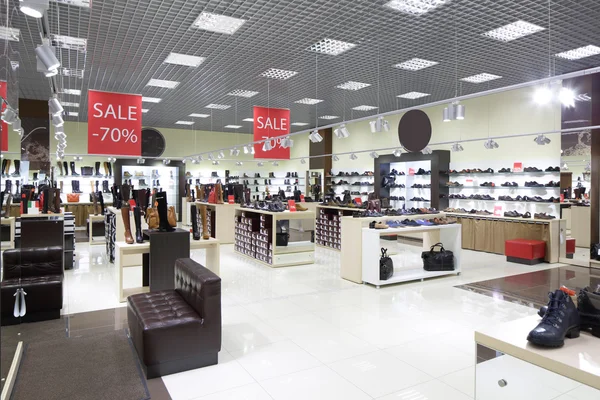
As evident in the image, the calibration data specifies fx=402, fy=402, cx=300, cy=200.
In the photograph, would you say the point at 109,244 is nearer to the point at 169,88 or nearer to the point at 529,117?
the point at 169,88

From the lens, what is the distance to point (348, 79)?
8.88m

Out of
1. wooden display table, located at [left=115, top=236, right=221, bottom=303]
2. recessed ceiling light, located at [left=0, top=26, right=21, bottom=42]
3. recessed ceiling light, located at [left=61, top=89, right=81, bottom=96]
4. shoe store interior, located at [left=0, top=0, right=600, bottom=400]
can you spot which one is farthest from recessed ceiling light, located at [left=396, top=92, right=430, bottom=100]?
recessed ceiling light, located at [left=0, top=26, right=21, bottom=42]

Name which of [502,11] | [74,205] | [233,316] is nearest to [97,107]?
[233,316]

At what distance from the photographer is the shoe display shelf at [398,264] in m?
6.19

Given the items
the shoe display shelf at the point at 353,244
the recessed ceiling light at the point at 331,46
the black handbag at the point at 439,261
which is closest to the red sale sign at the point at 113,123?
the recessed ceiling light at the point at 331,46

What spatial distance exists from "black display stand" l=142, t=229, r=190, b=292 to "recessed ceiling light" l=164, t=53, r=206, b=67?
3.68 m

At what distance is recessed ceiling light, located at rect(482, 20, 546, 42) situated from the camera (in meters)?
5.89

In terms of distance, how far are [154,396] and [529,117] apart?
9912mm

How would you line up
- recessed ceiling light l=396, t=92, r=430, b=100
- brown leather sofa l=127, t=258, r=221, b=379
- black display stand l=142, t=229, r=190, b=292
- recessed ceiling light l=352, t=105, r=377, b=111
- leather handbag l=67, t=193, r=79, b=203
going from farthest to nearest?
leather handbag l=67, t=193, r=79, b=203, recessed ceiling light l=352, t=105, r=377, b=111, recessed ceiling light l=396, t=92, r=430, b=100, black display stand l=142, t=229, r=190, b=292, brown leather sofa l=127, t=258, r=221, b=379

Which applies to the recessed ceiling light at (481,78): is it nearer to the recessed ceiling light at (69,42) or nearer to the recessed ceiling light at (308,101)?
the recessed ceiling light at (308,101)

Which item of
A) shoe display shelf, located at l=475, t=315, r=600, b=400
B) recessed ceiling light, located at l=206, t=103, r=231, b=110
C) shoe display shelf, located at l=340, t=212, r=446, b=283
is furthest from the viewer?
→ recessed ceiling light, located at l=206, t=103, r=231, b=110

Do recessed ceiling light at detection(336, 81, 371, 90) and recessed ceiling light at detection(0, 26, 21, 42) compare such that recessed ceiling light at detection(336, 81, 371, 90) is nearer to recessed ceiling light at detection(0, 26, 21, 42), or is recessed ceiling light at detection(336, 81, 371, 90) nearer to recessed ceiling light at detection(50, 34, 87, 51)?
recessed ceiling light at detection(50, 34, 87, 51)

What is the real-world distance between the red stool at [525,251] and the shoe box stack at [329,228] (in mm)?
3687

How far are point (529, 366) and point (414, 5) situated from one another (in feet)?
15.9
